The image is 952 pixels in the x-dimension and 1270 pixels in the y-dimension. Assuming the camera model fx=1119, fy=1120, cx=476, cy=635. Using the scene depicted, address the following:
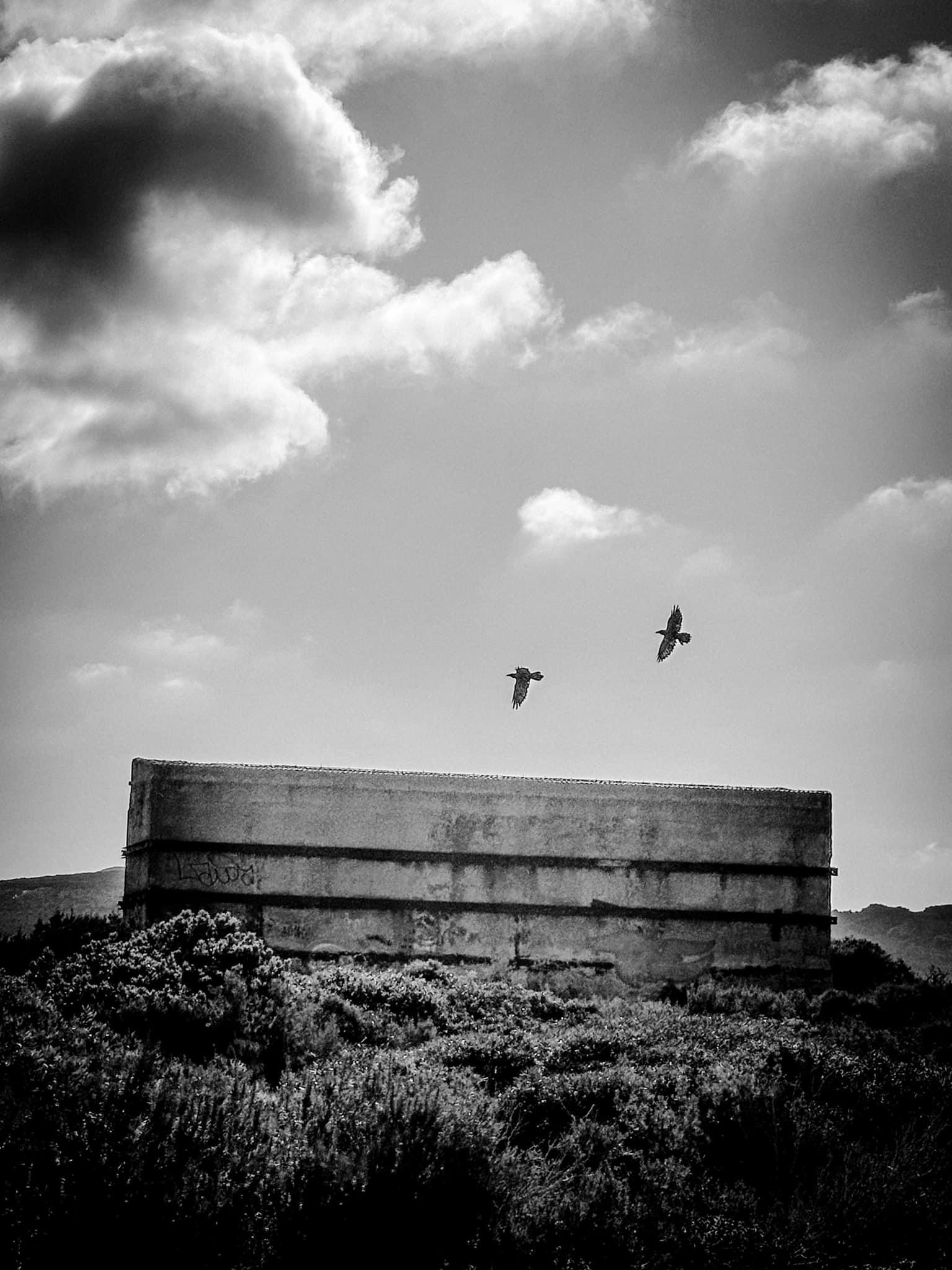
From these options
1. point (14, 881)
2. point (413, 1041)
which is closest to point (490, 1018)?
point (413, 1041)

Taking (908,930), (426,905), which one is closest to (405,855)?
(426,905)

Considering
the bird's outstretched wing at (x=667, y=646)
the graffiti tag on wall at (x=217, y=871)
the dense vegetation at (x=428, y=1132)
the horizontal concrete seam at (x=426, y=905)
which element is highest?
the bird's outstretched wing at (x=667, y=646)

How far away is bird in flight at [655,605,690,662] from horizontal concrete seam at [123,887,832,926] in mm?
4097

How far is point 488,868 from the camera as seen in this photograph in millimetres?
17922

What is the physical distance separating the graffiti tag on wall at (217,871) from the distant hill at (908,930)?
73.8 ft

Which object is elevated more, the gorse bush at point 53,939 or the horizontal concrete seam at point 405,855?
the horizontal concrete seam at point 405,855

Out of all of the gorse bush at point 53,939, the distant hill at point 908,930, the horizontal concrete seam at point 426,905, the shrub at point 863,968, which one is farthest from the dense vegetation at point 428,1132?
the distant hill at point 908,930

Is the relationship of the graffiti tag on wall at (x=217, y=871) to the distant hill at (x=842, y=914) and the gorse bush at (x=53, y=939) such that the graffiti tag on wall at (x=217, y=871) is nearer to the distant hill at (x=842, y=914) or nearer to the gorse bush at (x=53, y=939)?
the gorse bush at (x=53, y=939)

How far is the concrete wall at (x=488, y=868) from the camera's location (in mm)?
17734

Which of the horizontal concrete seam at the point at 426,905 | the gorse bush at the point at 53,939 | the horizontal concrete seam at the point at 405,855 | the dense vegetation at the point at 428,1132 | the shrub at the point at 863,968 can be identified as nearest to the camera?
the dense vegetation at the point at 428,1132

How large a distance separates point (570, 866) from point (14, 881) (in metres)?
29.3

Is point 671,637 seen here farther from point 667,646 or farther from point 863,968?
point 863,968

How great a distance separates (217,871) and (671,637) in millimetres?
8136

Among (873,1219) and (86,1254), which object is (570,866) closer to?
(873,1219)
